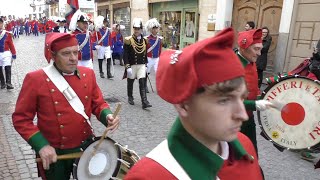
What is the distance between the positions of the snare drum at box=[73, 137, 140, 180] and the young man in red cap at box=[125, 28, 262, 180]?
1.46 m

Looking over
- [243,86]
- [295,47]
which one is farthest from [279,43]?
[243,86]

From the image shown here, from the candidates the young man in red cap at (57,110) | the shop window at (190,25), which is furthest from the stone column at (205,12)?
the young man in red cap at (57,110)

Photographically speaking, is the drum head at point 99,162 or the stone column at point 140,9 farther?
the stone column at point 140,9

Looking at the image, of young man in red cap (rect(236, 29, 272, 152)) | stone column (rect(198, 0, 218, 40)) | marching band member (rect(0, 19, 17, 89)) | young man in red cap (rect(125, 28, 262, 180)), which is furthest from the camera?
stone column (rect(198, 0, 218, 40))

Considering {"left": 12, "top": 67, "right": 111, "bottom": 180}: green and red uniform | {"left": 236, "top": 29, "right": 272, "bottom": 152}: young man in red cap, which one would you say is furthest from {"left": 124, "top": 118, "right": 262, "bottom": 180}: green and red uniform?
{"left": 236, "top": 29, "right": 272, "bottom": 152}: young man in red cap

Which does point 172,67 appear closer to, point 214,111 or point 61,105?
point 214,111

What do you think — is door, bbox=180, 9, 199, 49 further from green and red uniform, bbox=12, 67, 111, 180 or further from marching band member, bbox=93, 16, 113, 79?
green and red uniform, bbox=12, 67, 111, 180

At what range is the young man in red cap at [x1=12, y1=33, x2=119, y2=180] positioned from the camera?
8.17 ft

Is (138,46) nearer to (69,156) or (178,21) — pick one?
(69,156)

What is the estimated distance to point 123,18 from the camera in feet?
70.3

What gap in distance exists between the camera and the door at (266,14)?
32.5ft

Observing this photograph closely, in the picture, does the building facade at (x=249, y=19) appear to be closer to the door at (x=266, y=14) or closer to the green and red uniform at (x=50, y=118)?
the door at (x=266, y=14)

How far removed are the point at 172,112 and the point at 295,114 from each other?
3.82m

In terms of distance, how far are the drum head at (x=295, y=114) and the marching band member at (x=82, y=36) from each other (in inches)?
214
